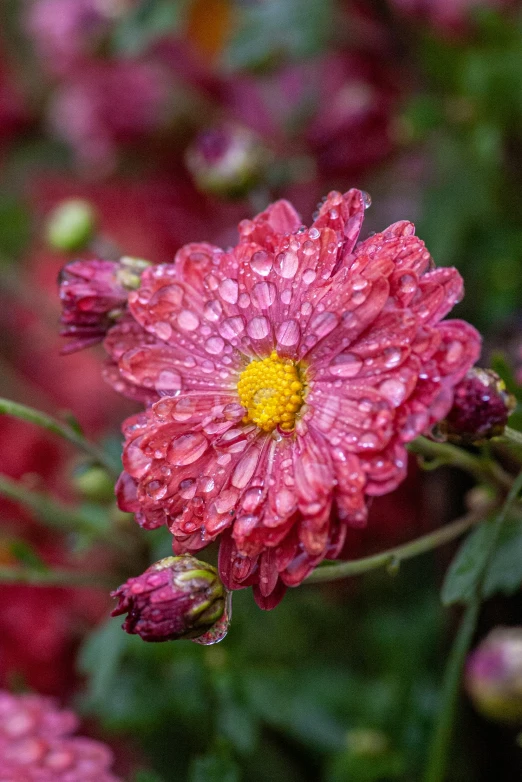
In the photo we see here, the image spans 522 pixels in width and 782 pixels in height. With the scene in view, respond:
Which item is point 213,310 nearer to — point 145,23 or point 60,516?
point 60,516

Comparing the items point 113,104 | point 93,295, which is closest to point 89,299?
point 93,295

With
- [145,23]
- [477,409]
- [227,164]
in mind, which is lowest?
[477,409]

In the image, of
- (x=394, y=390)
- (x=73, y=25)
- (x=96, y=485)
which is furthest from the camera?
(x=73, y=25)

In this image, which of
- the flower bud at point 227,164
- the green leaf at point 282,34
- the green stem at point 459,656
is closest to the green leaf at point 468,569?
the green stem at point 459,656

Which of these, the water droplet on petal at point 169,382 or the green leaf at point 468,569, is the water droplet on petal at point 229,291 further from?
the green leaf at point 468,569

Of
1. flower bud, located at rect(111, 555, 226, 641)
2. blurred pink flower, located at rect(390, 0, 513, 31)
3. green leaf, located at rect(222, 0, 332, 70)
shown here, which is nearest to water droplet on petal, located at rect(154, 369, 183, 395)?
flower bud, located at rect(111, 555, 226, 641)

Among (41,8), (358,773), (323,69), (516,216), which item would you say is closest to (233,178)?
(516,216)

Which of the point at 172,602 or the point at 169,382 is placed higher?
the point at 169,382
